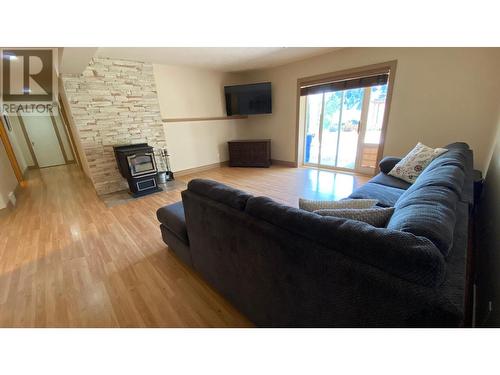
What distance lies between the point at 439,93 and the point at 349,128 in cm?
153

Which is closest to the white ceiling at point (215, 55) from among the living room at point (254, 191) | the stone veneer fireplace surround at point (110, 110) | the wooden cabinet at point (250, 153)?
the living room at point (254, 191)

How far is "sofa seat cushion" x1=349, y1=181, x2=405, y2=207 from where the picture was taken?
1.94 meters

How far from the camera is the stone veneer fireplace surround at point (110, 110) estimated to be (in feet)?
11.0

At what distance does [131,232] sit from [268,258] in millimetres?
2158

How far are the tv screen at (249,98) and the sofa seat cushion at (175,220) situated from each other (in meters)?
3.94

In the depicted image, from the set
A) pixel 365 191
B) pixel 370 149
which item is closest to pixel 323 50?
pixel 370 149

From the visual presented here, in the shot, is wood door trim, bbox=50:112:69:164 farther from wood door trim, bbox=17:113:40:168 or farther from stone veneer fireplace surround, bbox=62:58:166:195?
stone veneer fireplace surround, bbox=62:58:166:195

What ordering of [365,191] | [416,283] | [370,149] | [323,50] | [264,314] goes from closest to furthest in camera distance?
1. [416,283]
2. [264,314]
3. [365,191]
4. [323,50]
5. [370,149]

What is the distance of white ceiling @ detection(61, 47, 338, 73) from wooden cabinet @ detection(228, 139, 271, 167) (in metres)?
1.78

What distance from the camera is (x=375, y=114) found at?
3893 millimetres

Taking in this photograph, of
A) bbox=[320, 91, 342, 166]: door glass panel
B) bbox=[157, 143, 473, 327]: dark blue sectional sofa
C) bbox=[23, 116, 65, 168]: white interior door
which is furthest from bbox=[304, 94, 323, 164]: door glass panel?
bbox=[23, 116, 65, 168]: white interior door

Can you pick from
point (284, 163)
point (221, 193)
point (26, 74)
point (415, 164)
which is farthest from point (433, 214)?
point (26, 74)
